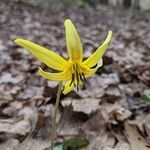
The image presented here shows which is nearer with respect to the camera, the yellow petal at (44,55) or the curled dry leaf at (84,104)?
the yellow petal at (44,55)

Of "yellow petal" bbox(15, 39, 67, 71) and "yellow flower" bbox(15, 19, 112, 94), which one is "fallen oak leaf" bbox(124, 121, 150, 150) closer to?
"yellow flower" bbox(15, 19, 112, 94)

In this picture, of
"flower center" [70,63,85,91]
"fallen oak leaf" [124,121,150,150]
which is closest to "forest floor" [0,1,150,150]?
"fallen oak leaf" [124,121,150,150]

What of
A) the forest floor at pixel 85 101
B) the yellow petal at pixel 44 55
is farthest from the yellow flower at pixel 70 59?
the forest floor at pixel 85 101

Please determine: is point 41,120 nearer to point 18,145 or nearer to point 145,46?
point 18,145

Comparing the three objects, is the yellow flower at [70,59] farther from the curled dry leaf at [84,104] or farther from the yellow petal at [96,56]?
the curled dry leaf at [84,104]

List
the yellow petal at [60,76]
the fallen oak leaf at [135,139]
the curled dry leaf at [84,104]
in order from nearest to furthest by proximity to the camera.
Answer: the yellow petal at [60,76] → the fallen oak leaf at [135,139] → the curled dry leaf at [84,104]

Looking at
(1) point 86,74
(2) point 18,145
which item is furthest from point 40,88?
(1) point 86,74

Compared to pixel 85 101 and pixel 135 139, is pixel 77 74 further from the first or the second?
pixel 85 101
